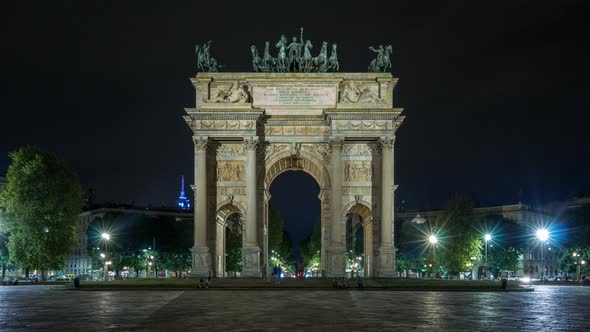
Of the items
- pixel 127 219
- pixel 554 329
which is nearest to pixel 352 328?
pixel 554 329

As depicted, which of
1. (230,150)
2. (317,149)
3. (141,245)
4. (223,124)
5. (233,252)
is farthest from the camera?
(141,245)

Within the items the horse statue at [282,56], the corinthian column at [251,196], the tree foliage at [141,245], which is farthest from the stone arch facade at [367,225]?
the tree foliage at [141,245]

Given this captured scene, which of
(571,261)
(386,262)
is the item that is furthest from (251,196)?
(571,261)

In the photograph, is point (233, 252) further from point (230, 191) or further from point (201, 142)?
point (201, 142)

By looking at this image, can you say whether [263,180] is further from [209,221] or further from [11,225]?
[11,225]

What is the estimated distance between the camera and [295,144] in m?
68.8

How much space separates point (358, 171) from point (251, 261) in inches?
488

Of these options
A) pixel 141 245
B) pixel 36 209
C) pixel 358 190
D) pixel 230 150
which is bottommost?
pixel 141 245

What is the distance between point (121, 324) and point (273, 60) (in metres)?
47.4

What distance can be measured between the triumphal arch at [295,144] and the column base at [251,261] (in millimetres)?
445

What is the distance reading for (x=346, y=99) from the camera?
224ft

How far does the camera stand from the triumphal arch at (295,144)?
67000 mm

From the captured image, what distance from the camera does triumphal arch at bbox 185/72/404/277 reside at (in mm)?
67000

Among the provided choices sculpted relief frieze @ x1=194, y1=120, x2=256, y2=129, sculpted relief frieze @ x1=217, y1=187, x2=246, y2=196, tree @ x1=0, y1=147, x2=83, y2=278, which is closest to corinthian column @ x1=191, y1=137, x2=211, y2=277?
sculpted relief frieze @ x1=194, y1=120, x2=256, y2=129
